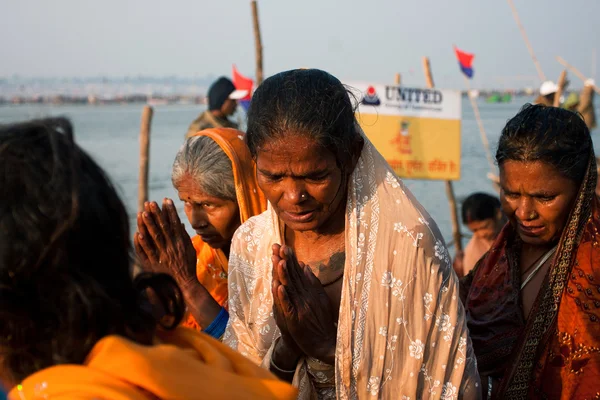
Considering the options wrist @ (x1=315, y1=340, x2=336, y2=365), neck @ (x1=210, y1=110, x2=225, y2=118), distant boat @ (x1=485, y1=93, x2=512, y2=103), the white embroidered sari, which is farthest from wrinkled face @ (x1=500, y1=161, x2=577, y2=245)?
distant boat @ (x1=485, y1=93, x2=512, y2=103)

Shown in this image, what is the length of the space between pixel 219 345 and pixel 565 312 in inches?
63.1

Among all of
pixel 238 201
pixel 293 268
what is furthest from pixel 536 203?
pixel 238 201

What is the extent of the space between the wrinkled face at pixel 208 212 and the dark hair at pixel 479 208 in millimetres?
4011

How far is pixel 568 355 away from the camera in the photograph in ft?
9.24

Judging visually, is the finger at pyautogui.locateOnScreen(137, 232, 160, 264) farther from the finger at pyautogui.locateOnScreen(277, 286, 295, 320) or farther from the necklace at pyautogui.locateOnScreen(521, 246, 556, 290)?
the necklace at pyautogui.locateOnScreen(521, 246, 556, 290)

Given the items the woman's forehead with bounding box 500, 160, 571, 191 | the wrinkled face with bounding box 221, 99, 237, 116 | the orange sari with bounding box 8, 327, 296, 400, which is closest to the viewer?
the orange sari with bounding box 8, 327, 296, 400

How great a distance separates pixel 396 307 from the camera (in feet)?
8.38

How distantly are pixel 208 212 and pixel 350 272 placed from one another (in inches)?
46.4

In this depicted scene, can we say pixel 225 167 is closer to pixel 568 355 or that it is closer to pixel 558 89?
pixel 568 355

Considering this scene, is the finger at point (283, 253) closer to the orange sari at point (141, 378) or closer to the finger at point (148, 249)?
the orange sari at point (141, 378)

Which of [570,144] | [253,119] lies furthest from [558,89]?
[253,119]

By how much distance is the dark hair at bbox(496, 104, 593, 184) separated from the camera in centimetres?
295

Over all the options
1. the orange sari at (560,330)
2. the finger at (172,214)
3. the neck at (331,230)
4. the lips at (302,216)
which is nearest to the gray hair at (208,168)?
the finger at (172,214)

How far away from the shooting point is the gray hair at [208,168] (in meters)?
3.51
